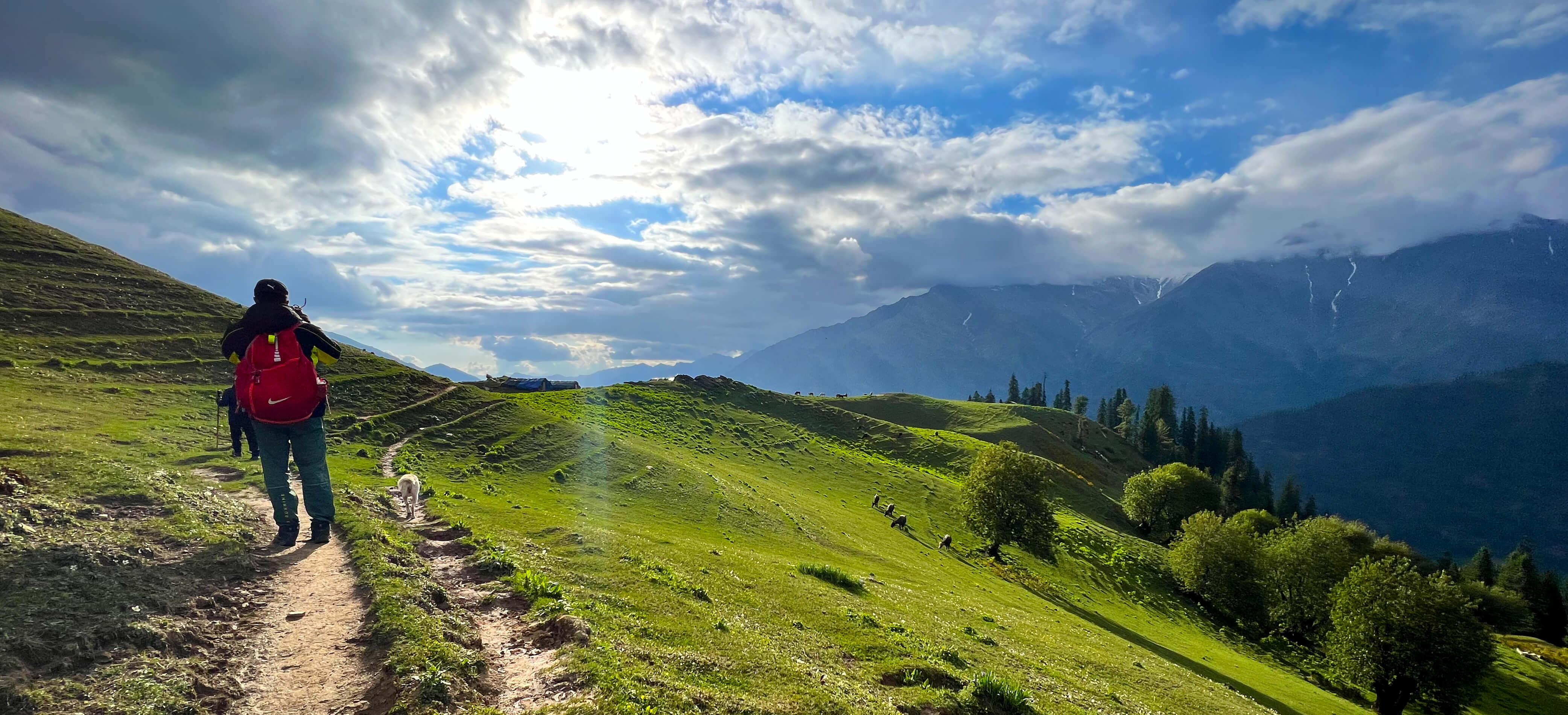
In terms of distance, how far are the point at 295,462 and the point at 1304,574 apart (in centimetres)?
8715

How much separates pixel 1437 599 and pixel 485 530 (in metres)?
70.2

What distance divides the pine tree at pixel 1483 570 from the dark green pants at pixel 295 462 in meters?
182

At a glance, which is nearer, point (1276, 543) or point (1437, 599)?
point (1437, 599)

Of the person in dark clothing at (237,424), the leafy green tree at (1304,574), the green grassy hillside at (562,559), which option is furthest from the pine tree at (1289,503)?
the person in dark clothing at (237,424)

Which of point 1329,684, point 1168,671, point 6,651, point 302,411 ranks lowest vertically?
point 1329,684

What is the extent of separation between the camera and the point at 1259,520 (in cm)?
9050

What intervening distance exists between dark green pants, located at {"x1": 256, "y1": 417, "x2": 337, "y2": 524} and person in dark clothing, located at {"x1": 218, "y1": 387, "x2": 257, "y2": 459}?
523 inches

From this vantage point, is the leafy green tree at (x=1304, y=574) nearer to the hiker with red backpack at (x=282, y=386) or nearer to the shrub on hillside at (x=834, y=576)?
the shrub on hillside at (x=834, y=576)

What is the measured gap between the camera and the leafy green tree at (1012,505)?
190ft

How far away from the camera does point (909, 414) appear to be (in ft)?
496

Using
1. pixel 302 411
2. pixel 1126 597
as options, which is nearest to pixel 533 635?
pixel 302 411

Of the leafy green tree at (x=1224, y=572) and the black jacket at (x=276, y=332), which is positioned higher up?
the black jacket at (x=276, y=332)

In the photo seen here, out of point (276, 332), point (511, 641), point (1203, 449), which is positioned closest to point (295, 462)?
point (276, 332)

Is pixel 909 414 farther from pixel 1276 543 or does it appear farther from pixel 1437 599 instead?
pixel 1437 599
